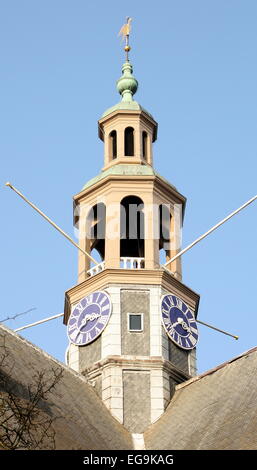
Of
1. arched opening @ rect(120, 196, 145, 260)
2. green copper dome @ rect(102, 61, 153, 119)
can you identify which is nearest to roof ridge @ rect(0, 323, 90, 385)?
arched opening @ rect(120, 196, 145, 260)

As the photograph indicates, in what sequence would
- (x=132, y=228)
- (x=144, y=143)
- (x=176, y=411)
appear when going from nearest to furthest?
(x=176, y=411) → (x=132, y=228) → (x=144, y=143)

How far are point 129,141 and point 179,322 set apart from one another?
7252 mm

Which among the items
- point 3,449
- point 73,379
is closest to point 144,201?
point 73,379

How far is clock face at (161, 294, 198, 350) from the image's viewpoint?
33125 mm

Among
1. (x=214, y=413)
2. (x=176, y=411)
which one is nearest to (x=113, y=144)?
(x=176, y=411)

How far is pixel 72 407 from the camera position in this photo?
29219 millimetres

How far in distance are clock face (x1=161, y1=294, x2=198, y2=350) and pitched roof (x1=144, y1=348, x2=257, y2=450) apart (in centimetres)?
151

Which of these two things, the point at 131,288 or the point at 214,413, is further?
the point at 131,288

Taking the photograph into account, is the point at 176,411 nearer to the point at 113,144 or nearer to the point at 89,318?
the point at 89,318

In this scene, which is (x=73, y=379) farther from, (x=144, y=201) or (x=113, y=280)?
(x=144, y=201)

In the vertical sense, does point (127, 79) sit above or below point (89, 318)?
above

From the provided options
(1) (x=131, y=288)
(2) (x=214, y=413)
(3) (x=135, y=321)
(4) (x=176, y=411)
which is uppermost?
(1) (x=131, y=288)

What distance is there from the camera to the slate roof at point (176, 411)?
2717cm

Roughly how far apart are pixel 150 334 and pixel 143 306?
93 cm
